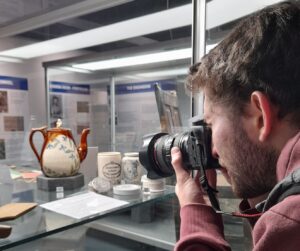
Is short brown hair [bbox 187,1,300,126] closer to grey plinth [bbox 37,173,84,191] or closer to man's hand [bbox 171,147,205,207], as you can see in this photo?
man's hand [bbox 171,147,205,207]

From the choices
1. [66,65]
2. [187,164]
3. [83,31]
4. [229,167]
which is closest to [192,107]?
[187,164]

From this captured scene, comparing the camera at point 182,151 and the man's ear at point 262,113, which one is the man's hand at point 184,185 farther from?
the man's ear at point 262,113

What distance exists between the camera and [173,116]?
1101mm

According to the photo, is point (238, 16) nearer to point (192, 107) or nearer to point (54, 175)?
point (192, 107)

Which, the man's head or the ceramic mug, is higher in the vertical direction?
the man's head

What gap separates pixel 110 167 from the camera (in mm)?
904

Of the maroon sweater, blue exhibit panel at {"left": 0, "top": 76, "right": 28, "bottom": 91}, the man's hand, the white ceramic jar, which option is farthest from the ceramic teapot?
blue exhibit panel at {"left": 0, "top": 76, "right": 28, "bottom": 91}

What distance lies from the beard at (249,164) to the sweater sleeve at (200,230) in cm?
7

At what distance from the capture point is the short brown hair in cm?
40

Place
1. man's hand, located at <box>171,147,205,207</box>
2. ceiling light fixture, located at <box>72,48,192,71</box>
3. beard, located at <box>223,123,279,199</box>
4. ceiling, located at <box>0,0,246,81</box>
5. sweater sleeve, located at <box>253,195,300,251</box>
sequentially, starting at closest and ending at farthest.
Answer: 1. sweater sleeve, located at <box>253,195,300,251</box>
2. beard, located at <box>223,123,279,199</box>
3. man's hand, located at <box>171,147,205,207</box>
4. ceiling, located at <box>0,0,246,81</box>
5. ceiling light fixture, located at <box>72,48,192,71</box>

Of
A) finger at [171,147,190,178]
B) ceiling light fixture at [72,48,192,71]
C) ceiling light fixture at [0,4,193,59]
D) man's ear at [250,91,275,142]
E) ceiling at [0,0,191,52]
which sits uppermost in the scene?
ceiling at [0,0,191,52]

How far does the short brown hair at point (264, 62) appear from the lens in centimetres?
40

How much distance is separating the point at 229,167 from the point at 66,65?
1.46m

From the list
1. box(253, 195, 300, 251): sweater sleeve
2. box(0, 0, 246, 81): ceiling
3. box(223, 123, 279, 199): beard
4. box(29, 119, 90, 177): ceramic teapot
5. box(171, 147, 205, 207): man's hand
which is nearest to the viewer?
box(253, 195, 300, 251): sweater sleeve
